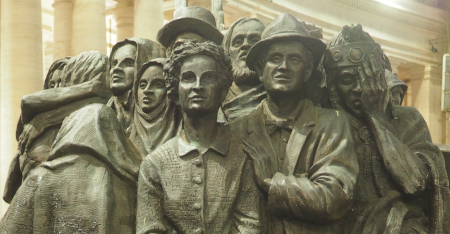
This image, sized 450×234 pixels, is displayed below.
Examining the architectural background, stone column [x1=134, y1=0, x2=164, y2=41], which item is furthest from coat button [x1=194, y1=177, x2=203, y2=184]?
stone column [x1=134, y1=0, x2=164, y2=41]

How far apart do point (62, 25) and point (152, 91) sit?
29.9 feet

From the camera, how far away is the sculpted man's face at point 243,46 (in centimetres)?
634

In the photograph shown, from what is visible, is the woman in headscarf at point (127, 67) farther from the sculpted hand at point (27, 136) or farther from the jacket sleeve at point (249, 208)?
the jacket sleeve at point (249, 208)

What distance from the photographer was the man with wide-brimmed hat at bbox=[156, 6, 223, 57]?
245 inches

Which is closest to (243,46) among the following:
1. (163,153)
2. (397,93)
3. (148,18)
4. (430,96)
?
(163,153)

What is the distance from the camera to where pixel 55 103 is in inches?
241

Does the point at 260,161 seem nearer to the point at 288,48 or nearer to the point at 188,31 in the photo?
the point at 288,48

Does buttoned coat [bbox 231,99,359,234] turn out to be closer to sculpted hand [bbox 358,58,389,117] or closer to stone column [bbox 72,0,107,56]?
sculpted hand [bbox 358,58,389,117]

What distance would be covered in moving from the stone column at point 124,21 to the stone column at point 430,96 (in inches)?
393

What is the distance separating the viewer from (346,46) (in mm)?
5758

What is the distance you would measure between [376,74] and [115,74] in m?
1.93

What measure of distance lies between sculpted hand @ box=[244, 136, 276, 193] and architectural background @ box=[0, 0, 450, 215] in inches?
313

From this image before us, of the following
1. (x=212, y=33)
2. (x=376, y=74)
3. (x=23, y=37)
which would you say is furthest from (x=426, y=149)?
(x=23, y=37)

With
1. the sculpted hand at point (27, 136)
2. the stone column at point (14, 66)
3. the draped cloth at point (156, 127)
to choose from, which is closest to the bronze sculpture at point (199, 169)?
the draped cloth at point (156, 127)
